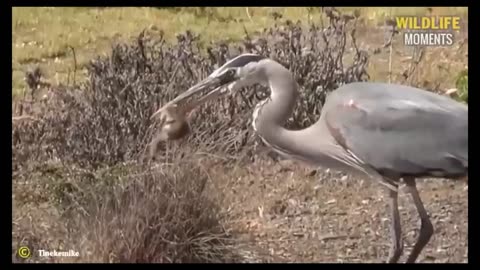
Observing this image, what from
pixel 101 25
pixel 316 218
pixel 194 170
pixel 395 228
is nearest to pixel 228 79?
pixel 194 170

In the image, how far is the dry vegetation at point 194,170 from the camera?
3.97 m

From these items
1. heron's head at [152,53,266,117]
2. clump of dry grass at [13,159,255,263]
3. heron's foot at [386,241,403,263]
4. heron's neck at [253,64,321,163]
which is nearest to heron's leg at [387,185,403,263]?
heron's foot at [386,241,403,263]

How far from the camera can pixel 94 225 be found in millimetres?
3984

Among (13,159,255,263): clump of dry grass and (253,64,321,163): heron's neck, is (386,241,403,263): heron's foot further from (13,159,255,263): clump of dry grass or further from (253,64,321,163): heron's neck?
(13,159,255,263): clump of dry grass

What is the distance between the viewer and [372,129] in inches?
149

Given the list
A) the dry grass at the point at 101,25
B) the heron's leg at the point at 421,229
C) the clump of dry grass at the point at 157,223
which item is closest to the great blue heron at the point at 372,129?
the heron's leg at the point at 421,229

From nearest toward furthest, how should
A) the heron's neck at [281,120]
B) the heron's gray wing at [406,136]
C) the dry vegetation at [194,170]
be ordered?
1. the heron's gray wing at [406,136]
2. the heron's neck at [281,120]
3. the dry vegetation at [194,170]

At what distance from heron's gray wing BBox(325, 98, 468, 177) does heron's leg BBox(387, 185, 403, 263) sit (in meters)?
0.14

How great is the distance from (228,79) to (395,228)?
0.94 meters

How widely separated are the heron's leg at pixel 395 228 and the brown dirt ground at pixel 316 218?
0.12ft

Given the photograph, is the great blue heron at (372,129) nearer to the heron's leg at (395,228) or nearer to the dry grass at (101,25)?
the heron's leg at (395,228)

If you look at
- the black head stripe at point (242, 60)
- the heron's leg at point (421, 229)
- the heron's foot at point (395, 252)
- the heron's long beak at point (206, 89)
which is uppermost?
Result: the black head stripe at point (242, 60)

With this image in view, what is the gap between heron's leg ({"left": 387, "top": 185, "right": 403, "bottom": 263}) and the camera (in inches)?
153
